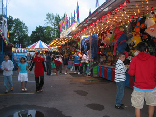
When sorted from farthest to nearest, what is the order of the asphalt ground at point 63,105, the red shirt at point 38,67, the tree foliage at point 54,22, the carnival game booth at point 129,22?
the tree foliage at point 54,22
the red shirt at point 38,67
the carnival game booth at point 129,22
the asphalt ground at point 63,105

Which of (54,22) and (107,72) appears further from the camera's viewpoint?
(54,22)

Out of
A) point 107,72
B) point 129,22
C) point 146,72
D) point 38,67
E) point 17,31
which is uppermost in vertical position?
point 17,31

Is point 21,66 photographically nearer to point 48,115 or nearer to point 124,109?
point 48,115

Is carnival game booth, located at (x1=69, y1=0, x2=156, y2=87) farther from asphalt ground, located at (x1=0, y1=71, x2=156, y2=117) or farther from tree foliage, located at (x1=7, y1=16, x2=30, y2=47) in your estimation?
tree foliage, located at (x1=7, y1=16, x2=30, y2=47)

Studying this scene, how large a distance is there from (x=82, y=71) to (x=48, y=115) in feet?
30.6

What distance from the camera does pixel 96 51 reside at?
451 inches

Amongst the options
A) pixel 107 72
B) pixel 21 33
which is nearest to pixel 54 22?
pixel 21 33

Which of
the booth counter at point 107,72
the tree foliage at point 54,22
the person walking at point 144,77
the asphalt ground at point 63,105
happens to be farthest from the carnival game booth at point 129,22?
the tree foliage at point 54,22

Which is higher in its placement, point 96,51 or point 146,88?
point 96,51

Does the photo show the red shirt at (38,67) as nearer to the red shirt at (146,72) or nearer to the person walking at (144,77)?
the person walking at (144,77)

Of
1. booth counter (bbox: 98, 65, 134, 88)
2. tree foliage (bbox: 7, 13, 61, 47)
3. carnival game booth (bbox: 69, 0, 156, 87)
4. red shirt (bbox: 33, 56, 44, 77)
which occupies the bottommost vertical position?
booth counter (bbox: 98, 65, 134, 88)

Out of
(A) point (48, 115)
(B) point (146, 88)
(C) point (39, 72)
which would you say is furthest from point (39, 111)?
(B) point (146, 88)

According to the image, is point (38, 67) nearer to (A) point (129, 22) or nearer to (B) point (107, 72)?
(B) point (107, 72)

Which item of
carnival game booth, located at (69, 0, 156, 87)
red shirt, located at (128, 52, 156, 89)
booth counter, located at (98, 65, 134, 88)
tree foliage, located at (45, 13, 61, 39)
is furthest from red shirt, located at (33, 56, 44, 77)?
tree foliage, located at (45, 13, 61, 39)
